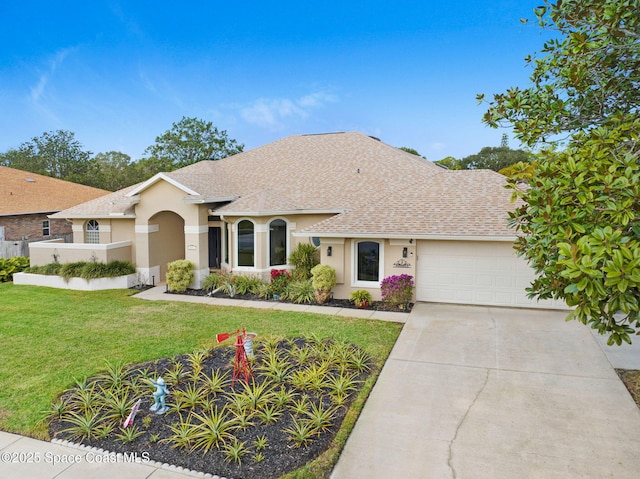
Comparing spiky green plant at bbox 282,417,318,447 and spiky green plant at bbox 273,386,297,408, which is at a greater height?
spiky green plant at bbox 273,386,297,408

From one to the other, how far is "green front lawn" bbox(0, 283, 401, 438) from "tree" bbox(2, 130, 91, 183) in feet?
145

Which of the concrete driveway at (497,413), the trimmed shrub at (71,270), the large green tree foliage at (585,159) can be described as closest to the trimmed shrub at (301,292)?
the concrete driveway at (497,413)

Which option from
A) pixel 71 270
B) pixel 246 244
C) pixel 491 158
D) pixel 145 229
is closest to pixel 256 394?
pixel 246 244

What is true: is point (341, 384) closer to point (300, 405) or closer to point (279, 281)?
point (300, 405)

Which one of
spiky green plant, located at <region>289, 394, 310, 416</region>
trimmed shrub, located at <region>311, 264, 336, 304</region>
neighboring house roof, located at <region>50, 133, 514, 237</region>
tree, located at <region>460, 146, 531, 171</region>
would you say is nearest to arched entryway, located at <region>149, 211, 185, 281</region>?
A: neighboring house roof, located at <region>50, 133, 514, 237</region>

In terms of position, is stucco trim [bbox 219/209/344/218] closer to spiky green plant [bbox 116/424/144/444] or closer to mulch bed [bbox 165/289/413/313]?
mulch bed [bbox 165/289/413/313]

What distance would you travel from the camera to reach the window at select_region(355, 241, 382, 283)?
14391 millimetres

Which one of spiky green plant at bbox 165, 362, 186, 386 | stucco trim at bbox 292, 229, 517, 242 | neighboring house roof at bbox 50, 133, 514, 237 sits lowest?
spiky green plant at bbox 165, 362, 186, 386

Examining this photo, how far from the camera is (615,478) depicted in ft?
16.8

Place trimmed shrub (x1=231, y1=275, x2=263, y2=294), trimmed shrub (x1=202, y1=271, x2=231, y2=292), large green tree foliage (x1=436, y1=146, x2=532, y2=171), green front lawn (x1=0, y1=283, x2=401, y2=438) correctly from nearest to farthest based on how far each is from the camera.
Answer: green front lawn (x1=0, y1=283, x2=401, y2=438), trimmed shrub (x1=231, y1=275, x2=263, y2=294), trimmed shrub (x1=202, y1=271, x2=231, y2=292), large green tree foliage (x1=436, y1=146, x2=532, y2=171)

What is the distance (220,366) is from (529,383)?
6001 mm

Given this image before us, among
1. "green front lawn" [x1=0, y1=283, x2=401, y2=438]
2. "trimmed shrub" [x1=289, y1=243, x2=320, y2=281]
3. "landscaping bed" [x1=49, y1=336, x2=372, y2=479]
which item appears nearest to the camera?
"landscaping bed" [x1=49, y1=336, x2=372, y2=479]

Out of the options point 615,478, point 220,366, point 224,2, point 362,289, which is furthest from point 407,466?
point 224,2

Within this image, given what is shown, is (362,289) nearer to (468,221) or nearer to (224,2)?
(468,221)
